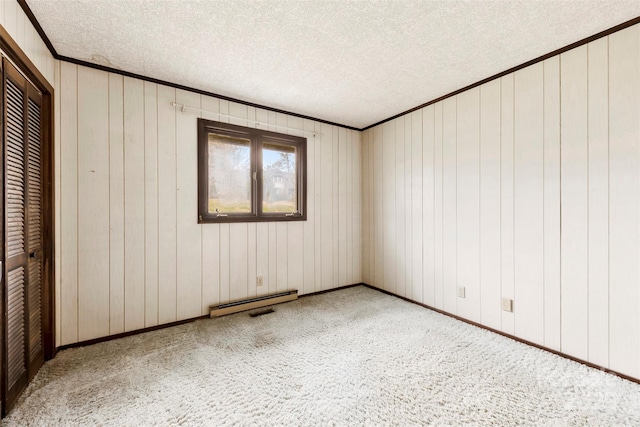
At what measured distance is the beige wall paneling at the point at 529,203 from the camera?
7.73 feet

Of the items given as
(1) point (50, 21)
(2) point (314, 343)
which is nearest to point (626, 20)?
(2) point (314, 343)

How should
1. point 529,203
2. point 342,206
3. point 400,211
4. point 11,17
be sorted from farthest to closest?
1. point 342,206
2. point 400,211
3. point 529,203
4. point 11,17

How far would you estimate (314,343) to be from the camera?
2.46 m

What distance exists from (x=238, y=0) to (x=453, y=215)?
2.73 m

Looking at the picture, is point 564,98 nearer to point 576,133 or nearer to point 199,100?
point 576,133

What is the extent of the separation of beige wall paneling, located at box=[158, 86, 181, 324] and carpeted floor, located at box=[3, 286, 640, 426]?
325mm

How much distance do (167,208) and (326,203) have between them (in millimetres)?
2013

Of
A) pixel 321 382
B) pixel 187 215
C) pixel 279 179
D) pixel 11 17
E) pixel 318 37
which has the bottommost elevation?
pixel 321 382

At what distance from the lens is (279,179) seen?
3.62 m

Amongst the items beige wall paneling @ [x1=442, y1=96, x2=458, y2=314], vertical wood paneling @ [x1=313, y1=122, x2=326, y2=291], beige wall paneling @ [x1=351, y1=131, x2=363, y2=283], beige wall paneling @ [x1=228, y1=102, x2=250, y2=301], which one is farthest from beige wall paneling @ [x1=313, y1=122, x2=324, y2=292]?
beige wall paneling @ [x1=442, y1=96, x2=458, y2=314]

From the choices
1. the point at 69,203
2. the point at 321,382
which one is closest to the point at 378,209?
the point at 321,382

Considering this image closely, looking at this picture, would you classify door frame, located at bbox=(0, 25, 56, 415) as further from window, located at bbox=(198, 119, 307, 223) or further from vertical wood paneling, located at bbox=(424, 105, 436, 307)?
vertical wood paneling, located at bbox=(424, 105, 436, 307)

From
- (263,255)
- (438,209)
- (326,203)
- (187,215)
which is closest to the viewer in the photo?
(187,215)

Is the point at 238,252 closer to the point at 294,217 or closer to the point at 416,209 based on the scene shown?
the point at 294,217
